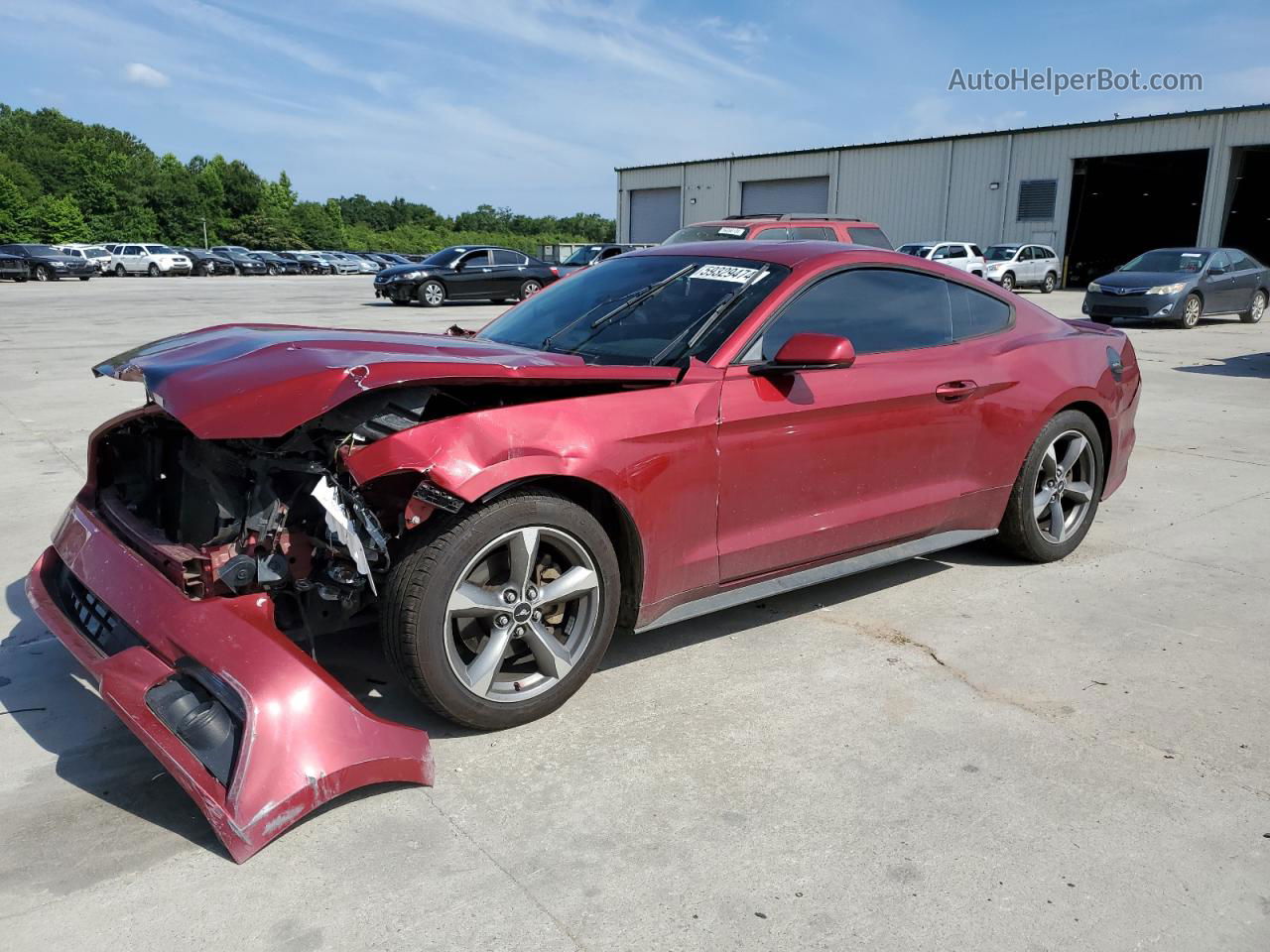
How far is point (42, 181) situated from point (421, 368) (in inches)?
3685

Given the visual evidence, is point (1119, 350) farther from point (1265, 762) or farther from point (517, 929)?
point (517, 929)

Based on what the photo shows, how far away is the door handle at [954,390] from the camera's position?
421cm

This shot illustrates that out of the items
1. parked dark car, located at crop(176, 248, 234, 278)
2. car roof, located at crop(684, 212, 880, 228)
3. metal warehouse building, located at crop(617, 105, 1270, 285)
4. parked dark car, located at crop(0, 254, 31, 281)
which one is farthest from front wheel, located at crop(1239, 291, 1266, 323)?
parked dark car, located at crop(176, 248, 234, 278)

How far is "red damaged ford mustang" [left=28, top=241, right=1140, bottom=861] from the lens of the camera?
273 centimetres

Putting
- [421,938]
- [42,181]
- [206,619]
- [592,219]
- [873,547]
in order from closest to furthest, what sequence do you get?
[421,938], [206,619], [873,547], [42,181], [592,219]

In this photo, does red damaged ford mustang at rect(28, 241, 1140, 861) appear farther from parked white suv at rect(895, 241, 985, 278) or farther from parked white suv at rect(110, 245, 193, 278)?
parked white suv at rect(110, 245, 193, 278)

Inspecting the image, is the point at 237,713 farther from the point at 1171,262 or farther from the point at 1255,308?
the point at 1255,308

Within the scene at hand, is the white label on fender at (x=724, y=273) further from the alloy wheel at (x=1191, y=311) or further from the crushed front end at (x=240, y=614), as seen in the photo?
the alloy wheel at (x=1191, y=311)

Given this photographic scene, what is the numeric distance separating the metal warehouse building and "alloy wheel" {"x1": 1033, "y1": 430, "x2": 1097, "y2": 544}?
112 feet

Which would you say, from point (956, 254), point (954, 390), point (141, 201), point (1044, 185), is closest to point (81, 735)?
point (954, 390)

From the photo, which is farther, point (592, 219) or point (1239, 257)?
point (592, 219)

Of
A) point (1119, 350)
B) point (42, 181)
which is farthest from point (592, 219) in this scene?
point (1119, 350)

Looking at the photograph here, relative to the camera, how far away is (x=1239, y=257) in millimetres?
20578

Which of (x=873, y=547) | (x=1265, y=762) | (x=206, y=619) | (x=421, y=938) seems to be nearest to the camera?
(x=421, y=938)
